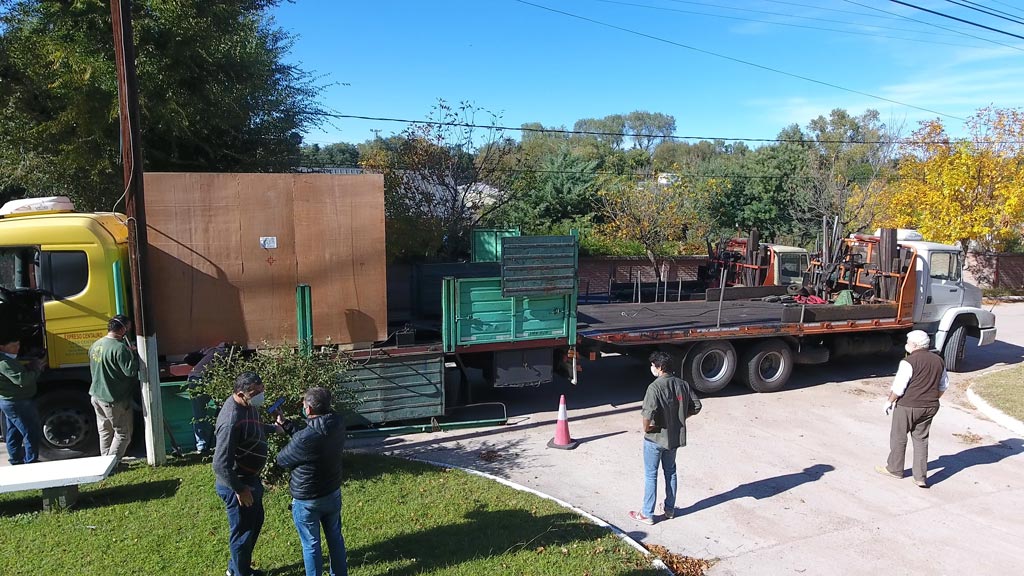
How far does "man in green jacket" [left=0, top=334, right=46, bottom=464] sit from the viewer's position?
6.14m

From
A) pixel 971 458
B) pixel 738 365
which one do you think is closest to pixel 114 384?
pixel 738 365

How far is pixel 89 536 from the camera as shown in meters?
5.12

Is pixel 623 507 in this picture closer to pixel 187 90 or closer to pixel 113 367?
pixel 113 367

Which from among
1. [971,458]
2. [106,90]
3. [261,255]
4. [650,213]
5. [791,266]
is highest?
[106,90]

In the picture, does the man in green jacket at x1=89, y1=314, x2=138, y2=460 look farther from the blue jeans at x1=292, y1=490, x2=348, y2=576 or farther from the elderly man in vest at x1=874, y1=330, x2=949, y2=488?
the elderly man in vest at x1=874, y1=330, x2=949, y2=488

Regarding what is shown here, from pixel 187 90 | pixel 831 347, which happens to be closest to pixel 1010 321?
pixel 831 347

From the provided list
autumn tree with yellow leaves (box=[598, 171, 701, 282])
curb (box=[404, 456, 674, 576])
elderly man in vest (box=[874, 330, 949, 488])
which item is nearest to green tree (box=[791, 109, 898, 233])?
autumn tree with yellow leaves (box=[598, 171, 701, 282])

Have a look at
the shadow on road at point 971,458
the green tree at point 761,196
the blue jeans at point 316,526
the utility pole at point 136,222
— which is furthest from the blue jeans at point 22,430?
the green tree at point 761,196

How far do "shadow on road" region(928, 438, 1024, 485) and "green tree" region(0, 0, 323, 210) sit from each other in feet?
40.6

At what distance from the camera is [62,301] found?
6812 mm

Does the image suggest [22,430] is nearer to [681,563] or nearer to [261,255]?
[261,255]

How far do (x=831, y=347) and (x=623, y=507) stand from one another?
7.01m

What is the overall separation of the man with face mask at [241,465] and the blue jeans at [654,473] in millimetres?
3171

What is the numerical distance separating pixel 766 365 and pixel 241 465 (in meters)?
8.63
